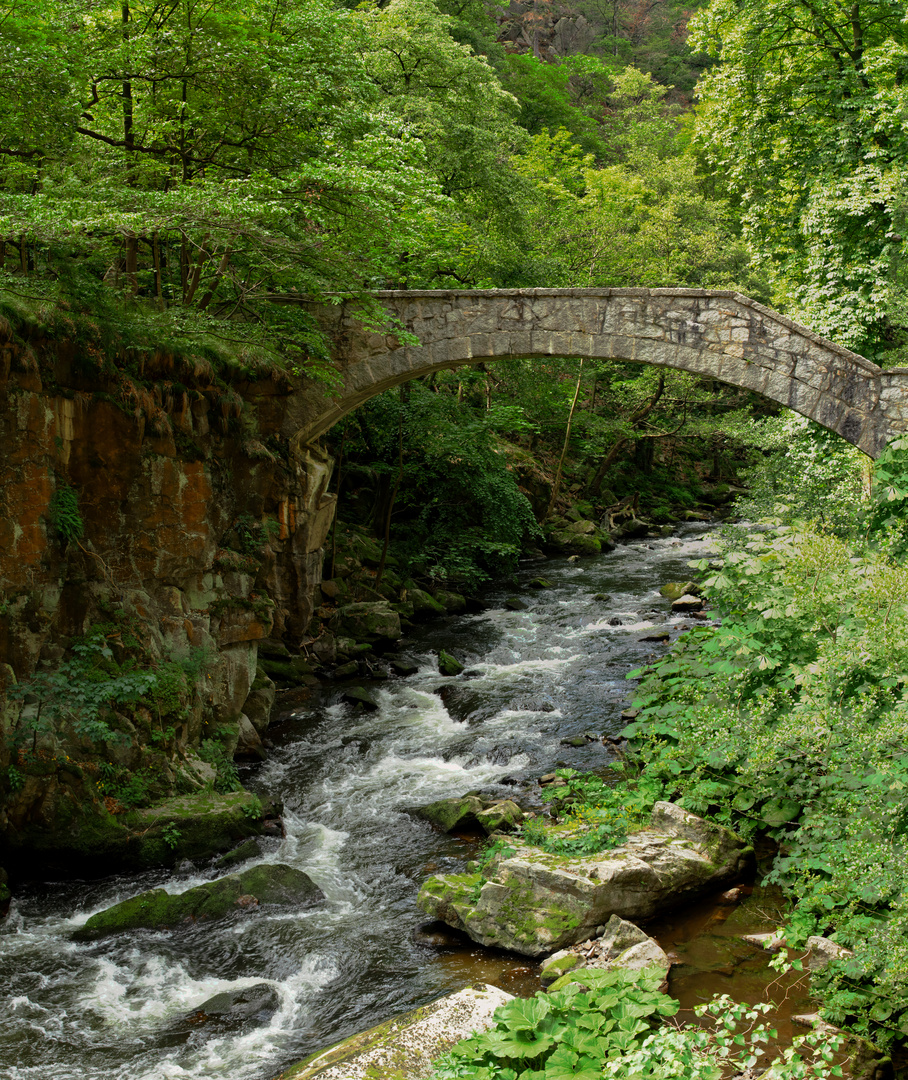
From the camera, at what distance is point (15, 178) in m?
6.99

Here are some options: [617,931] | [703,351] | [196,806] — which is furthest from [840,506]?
[196,806]

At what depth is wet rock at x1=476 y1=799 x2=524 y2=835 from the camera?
20.9 ft

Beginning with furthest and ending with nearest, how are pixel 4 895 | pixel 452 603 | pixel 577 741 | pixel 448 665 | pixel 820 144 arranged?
1. pixel 452 603
2. pixel 448 665
3. pixel 820 144
4. pixel 577 741
5. pixel 4 895

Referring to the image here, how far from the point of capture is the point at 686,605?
1252cm

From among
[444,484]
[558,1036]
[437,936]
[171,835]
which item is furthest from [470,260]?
[558,1036]

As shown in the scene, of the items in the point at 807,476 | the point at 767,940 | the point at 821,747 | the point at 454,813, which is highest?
the point at 807,476

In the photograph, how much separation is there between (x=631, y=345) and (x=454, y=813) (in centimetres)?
522

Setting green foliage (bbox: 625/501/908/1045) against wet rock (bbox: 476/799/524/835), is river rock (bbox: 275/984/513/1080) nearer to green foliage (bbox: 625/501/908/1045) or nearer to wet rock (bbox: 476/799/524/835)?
green foliage (bbox: 625/501/908/1045)

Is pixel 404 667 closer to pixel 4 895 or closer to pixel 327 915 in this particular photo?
pixel 327 915

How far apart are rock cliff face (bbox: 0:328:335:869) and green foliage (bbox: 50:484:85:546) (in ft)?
0.04

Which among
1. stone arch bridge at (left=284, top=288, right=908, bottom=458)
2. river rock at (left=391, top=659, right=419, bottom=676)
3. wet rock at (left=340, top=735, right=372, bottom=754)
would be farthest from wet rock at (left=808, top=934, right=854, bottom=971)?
river rock at (left=391, top=659, right=419, bottom=676)

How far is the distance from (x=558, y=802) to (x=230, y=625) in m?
3.45

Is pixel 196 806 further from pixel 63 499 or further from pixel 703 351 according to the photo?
pixel 703 351

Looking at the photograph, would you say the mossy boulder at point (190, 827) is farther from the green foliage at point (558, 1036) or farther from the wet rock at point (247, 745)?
the green foliage at point (558, 1036)
